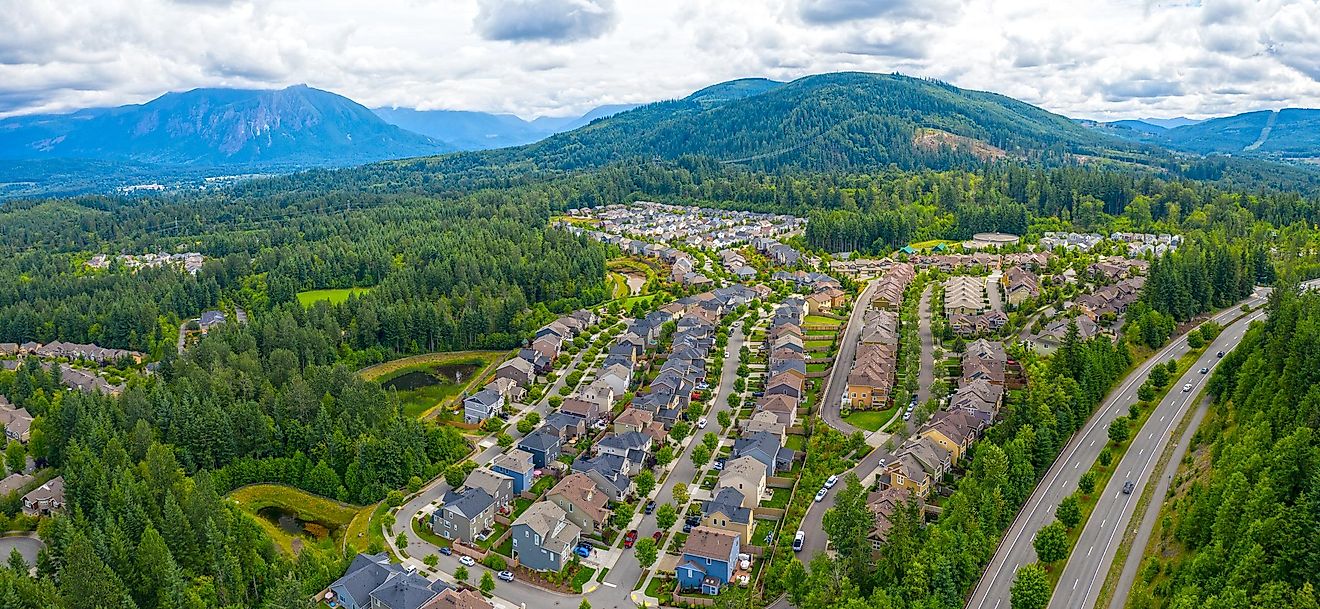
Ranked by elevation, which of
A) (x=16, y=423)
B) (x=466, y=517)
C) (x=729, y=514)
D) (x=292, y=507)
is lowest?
(x=292, y=507)

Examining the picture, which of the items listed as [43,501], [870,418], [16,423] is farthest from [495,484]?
[16,423]

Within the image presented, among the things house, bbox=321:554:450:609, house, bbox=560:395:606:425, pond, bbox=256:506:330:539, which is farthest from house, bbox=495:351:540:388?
house, bbox=321:554:450:609

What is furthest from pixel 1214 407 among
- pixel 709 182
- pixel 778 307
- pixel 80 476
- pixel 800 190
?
pixel 709 182

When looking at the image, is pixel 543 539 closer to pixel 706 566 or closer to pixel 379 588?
pixel 379 588

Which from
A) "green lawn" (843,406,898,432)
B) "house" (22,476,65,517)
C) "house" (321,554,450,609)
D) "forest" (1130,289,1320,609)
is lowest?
"house" (22,476,65,517)

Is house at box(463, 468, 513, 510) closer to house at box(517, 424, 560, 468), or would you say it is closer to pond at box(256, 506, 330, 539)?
house at box(517, 424, 560, 468)

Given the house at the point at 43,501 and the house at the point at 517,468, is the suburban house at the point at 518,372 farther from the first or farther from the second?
the house at the point at 43,501
